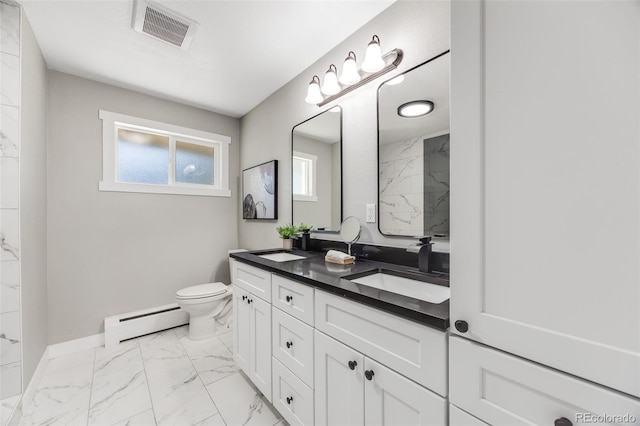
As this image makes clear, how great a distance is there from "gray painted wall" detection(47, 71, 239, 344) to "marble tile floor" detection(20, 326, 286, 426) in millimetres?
450

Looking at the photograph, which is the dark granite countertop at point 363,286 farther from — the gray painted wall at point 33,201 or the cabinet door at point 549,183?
the gray painted wall at point 33,201

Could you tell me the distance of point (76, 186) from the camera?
2330 mm

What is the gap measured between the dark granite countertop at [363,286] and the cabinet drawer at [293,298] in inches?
1.6

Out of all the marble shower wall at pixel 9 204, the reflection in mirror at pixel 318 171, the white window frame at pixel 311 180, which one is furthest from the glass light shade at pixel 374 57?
the marble shower wall at pixel 9 204

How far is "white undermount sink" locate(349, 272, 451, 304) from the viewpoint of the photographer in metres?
1.12

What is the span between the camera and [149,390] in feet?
5.79

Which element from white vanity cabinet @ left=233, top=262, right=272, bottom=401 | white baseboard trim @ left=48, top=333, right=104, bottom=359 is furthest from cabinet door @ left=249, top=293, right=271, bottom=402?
white baseboard trim @ left=48, top=333, right=104, bottom=359

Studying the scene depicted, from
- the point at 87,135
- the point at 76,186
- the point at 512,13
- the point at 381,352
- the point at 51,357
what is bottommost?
the point at 51,357

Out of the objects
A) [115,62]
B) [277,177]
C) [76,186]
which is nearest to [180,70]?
[115,62]

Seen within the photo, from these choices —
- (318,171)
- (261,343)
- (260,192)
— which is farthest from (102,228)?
(318,171)

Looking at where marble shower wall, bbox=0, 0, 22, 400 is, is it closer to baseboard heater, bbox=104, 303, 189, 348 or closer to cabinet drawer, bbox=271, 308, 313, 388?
baseboard heater, bbox=104, 303, 189, 348

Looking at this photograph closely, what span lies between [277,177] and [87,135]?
→ 1.76m

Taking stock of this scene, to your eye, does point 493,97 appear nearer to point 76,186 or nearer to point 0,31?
point 0,31

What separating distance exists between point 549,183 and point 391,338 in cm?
64
